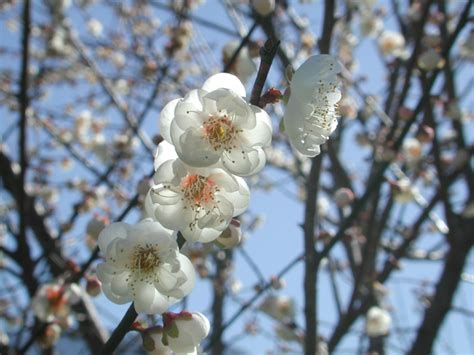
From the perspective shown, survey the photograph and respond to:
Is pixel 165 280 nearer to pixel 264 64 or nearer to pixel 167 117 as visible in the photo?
pixel 167 117

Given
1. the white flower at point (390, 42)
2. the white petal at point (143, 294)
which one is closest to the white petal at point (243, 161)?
the white petal at point (143, 294)

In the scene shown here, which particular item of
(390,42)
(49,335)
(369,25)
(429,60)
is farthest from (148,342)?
(369,25)

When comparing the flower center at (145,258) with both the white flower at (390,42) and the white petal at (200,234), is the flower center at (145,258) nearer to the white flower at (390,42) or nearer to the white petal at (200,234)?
the white petal at (200,234)

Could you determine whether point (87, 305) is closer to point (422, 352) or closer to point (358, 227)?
point (422, 352)

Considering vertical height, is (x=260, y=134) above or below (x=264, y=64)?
below

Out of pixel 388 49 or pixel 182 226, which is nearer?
pixel 182 226

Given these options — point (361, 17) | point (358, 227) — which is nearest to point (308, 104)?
point (358, 227)

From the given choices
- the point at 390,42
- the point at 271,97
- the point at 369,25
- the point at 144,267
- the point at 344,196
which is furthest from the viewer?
the point at 369,25
